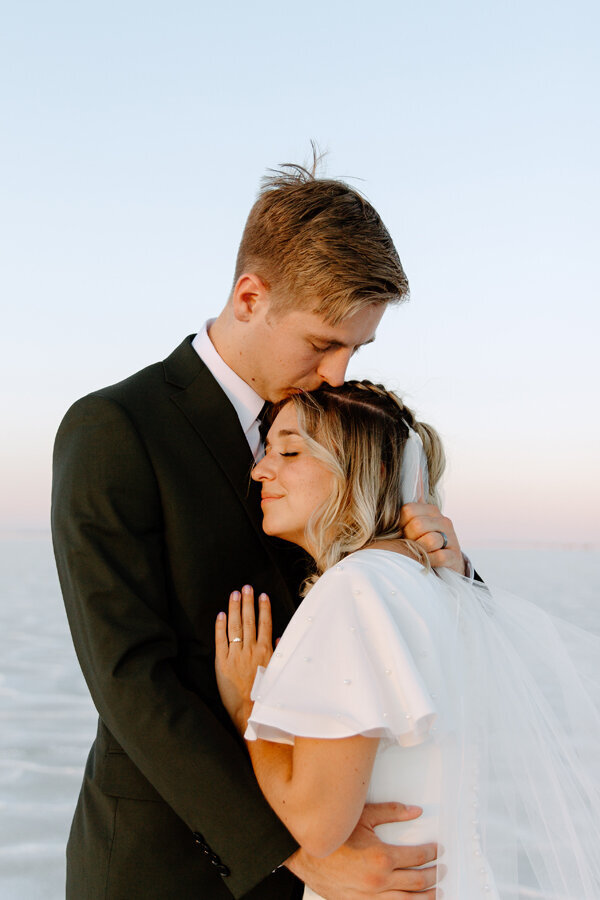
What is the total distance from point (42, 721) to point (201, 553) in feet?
22.6

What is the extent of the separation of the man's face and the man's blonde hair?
33mm

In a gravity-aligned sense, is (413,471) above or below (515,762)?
above

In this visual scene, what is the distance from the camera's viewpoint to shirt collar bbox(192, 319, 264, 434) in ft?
7.78

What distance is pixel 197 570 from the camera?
2.11 m

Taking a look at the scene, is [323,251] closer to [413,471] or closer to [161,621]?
[413,471]

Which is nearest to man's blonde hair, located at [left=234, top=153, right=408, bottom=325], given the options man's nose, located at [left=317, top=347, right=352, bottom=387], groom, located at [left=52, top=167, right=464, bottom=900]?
groom, located at [left=52, top=167, right=464, bottom=900]

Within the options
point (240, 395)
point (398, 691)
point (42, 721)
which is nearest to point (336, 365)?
point (240, 395)

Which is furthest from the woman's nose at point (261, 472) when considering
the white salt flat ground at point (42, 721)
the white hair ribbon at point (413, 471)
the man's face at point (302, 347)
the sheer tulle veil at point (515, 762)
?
A: the white salt flat ground at point (42, 721)

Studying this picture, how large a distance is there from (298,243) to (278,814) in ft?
4.52

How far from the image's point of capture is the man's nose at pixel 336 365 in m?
2.33

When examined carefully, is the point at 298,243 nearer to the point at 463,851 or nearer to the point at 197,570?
the point at 197,570

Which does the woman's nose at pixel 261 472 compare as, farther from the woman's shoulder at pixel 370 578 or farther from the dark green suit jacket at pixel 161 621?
the woman's shoulder at pixel 370 578

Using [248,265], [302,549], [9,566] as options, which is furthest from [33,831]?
[9,566]

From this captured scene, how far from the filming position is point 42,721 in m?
8.22
